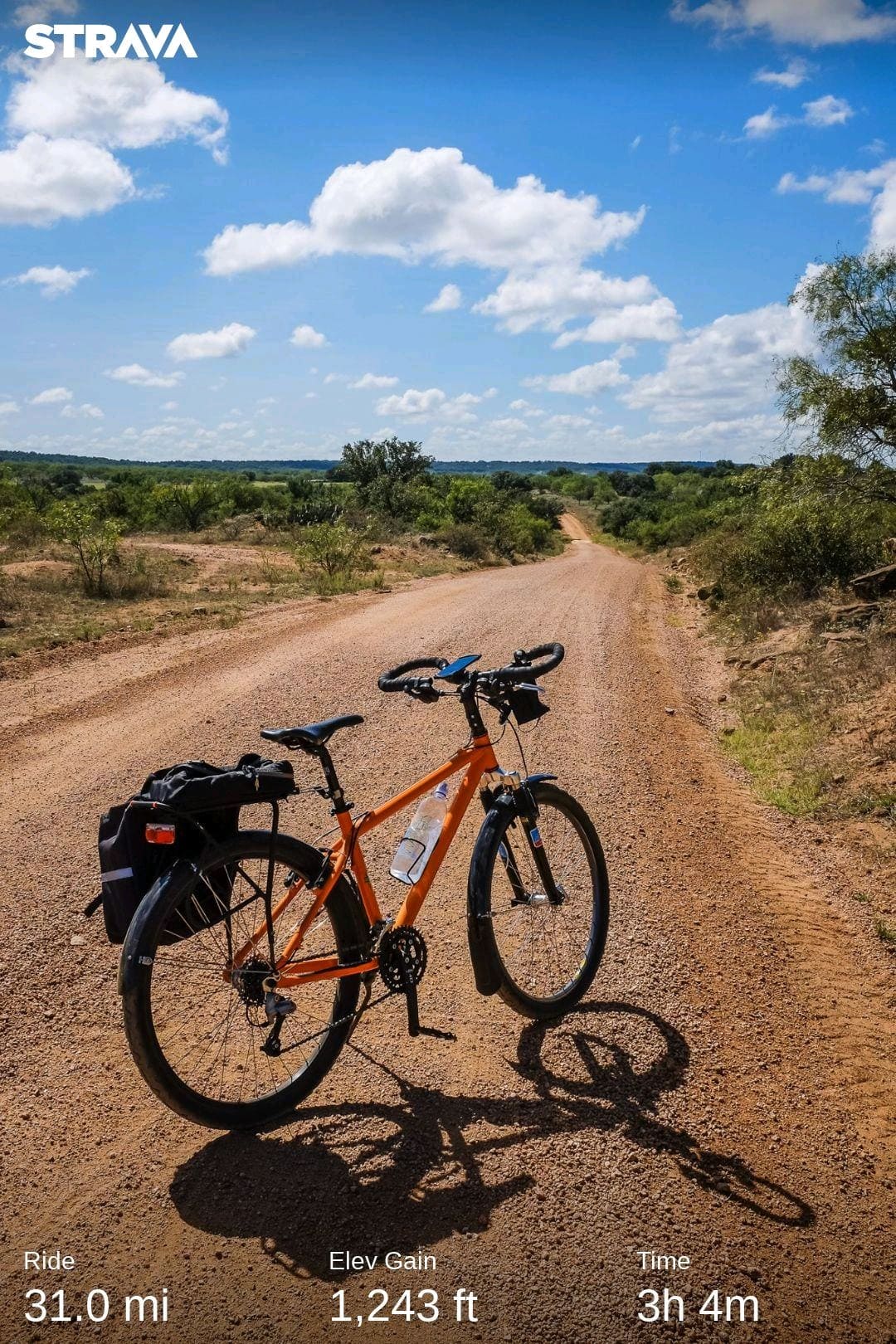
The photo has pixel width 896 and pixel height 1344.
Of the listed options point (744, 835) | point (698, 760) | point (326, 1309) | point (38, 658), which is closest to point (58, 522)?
point (38, 658)

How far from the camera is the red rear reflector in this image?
2779mm

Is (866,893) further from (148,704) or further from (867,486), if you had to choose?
(867,486)

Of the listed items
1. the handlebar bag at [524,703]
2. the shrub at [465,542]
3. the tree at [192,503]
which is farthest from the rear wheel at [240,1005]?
the tree at [192,503]

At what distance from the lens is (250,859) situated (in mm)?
3020

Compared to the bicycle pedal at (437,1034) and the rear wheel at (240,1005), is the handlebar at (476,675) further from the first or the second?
the bicycle pedal at (437,1034)

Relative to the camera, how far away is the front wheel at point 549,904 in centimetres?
374

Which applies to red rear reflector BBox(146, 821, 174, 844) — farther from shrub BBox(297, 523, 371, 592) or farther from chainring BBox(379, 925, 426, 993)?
shrub BBox(297, 523, 371, 592)

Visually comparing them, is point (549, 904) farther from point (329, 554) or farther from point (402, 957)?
point (329, 554)

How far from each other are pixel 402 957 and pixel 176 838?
1026 millimetres

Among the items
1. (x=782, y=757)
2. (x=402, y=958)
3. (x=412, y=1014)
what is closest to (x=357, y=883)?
(x=402, y=958)

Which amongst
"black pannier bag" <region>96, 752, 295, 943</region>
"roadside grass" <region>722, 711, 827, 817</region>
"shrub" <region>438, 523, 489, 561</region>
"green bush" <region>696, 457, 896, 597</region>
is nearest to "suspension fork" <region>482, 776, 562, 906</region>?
"black pannier bag" <region>96, 752, 295, 943</region>

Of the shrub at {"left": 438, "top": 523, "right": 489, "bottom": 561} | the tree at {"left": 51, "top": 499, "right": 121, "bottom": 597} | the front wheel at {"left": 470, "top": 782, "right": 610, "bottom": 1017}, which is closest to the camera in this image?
the front wheel at {"left": 470, "top": 782, "right": 610, "bottom": 1017}

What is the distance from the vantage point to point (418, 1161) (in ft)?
9.76

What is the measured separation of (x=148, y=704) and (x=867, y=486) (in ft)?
44.2
